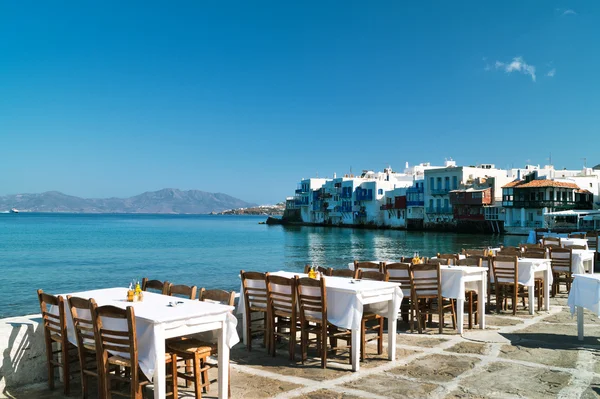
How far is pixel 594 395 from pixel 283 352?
12.2ft

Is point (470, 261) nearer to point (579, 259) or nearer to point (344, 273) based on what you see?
point (344, 273)

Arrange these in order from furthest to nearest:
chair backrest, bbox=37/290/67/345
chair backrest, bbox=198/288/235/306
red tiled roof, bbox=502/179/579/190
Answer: red tiled roof, bbox=502/179/579/190 → chair backrest, bbox=198/288/235/306 → chair backrest, bbox=37/290/67/345

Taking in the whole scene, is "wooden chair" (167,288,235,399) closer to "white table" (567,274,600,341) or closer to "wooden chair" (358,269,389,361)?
"wooden chair" (358,269,389,361)

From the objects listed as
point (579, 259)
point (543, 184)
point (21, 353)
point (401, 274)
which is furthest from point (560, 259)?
point (543, 184)

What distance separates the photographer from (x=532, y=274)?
10258 mm

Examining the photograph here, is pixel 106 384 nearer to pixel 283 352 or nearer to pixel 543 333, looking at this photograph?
pixel 283 352

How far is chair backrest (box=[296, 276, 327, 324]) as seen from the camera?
6.55m

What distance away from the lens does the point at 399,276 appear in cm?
888

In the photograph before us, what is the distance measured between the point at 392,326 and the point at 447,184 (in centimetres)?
7543

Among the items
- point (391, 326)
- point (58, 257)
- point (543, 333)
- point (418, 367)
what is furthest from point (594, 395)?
point (58, 257)

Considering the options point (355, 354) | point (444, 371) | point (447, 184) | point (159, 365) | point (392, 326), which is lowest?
point (444, 371)

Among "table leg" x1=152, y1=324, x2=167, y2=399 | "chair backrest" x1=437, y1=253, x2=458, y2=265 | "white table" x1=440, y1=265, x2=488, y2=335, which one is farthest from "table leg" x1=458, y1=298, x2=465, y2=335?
"table leg" x1=152, y1=324, x2=167, y2=399

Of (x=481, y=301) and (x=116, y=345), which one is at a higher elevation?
(x=116, y=345)

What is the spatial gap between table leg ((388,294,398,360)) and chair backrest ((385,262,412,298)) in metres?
1.73
